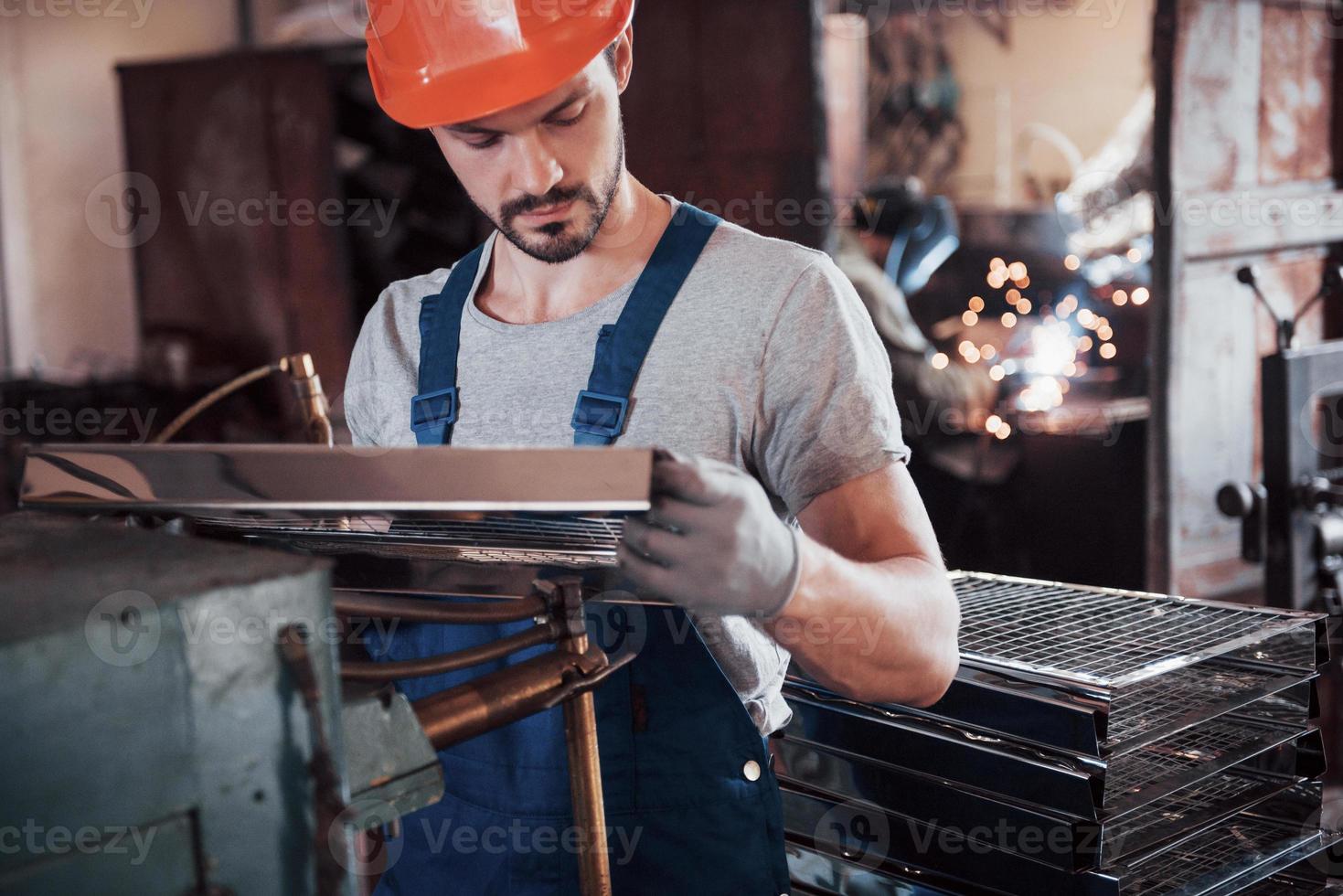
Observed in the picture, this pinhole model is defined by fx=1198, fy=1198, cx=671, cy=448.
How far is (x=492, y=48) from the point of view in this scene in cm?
123

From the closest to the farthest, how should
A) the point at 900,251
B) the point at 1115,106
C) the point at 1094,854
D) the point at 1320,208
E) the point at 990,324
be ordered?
the point at 1094,854 → the point at 1320,208 → the point at 900,251 → the point at 990,324 → the point at 1115,106

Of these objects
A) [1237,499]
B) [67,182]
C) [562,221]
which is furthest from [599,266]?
[67,182]

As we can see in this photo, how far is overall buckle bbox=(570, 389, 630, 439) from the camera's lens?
4.15 ft

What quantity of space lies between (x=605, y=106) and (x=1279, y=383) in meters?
1.81

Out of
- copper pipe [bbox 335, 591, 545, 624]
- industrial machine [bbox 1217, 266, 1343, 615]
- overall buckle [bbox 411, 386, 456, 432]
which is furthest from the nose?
industrial machine [bbox 1217, 266, 1343, 615]

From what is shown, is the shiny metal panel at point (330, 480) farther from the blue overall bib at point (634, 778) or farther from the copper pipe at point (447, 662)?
the blue overall bib at point (634, 778)

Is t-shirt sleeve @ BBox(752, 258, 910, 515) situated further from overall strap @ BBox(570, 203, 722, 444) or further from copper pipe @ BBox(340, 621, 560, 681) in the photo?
copper pipe @ BBox(340, 621, 560, 681)

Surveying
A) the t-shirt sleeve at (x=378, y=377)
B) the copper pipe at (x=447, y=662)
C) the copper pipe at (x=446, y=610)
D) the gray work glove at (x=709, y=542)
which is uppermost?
the t-shirt sleeve at (x=378, y=377)

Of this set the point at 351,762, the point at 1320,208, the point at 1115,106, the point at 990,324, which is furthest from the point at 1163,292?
the point at 1115,106

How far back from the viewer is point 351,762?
78 centimetres

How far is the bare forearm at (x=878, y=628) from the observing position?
998 millimetres

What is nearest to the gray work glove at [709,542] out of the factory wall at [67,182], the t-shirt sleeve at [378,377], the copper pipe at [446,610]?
the copper pipe at [446,610]

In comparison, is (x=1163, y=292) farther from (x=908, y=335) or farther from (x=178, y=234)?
(x=178, y=234)

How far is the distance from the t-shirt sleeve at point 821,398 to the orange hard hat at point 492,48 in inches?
13.2
